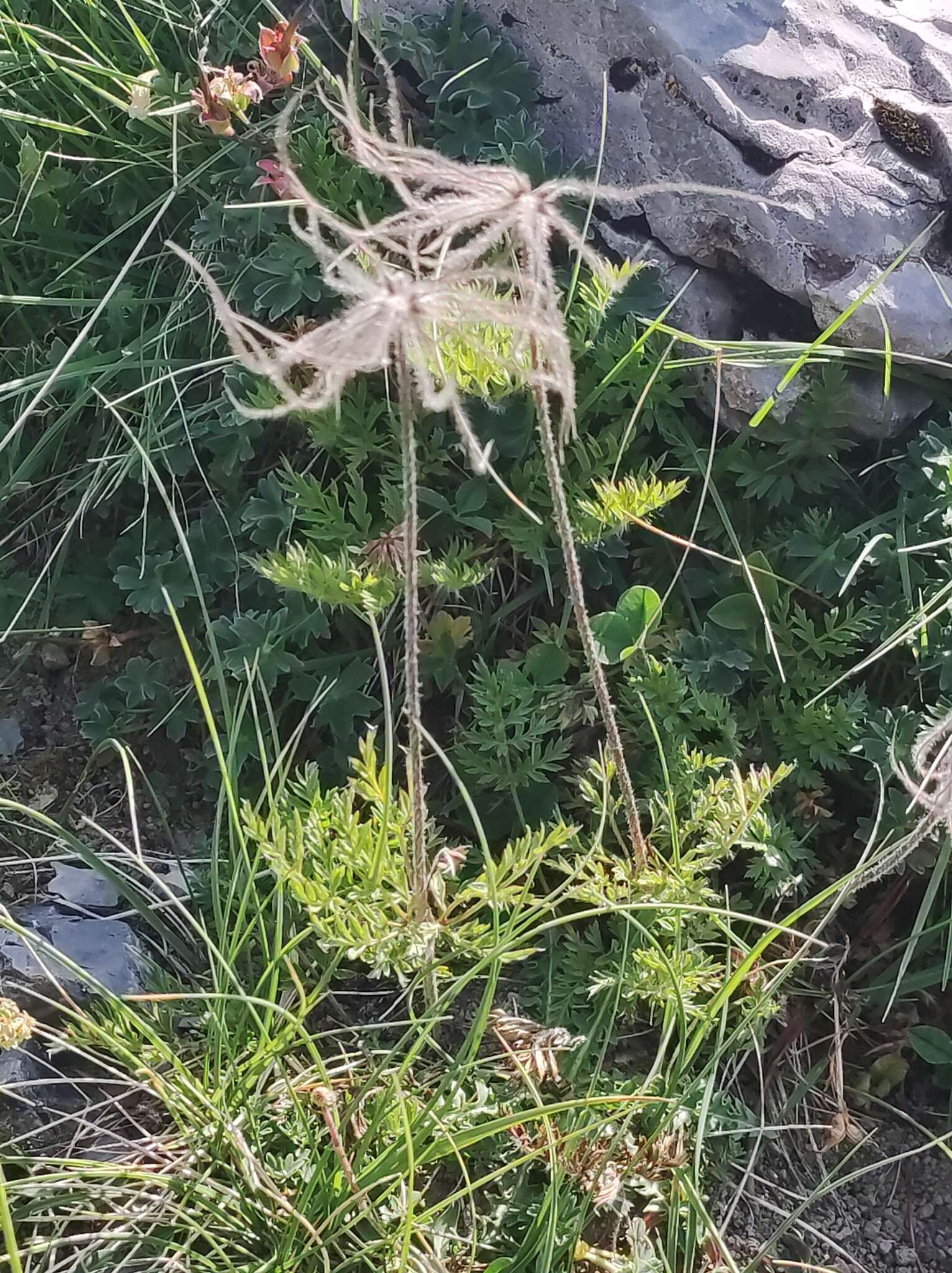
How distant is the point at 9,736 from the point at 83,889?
48 centimetres

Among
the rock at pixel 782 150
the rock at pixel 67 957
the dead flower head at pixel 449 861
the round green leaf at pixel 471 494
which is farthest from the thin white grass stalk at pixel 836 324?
the rock at pixel 67 957

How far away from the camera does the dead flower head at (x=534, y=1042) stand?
177 cm

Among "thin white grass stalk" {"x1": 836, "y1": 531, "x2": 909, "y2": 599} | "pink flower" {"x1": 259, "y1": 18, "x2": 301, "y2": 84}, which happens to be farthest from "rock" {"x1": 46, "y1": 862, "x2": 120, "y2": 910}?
"pink flower" {"x1": 259, "y1": 18, "x2": 301, "y2": 84}

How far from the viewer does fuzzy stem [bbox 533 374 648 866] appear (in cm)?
142

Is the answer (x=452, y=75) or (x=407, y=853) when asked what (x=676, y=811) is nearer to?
(x=407, y=853)

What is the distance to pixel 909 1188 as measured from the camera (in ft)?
6.40

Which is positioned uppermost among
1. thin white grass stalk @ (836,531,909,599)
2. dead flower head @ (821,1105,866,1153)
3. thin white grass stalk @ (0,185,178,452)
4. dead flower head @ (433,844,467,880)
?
thin white grass stalk @ (836,531,909,599)

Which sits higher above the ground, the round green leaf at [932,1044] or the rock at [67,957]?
the round green leaf at [932,1044]

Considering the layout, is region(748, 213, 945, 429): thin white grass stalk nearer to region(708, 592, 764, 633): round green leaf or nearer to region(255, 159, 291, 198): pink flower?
region(708, 592, 764, 633): round green leaf

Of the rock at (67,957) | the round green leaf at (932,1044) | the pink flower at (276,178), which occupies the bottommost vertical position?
the rock at (67,957)

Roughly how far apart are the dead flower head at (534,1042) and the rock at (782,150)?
1370mm

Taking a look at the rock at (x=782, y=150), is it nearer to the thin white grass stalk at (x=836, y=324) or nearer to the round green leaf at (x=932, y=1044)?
the thin white grass stalk at (x=836, y=324)

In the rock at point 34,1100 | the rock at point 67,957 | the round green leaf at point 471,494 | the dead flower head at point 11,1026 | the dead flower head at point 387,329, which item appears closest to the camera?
the dead flower head at point 387,329

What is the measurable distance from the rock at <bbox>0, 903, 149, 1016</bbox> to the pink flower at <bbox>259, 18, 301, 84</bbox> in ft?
6.28
